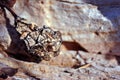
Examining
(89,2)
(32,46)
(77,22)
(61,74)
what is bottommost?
(61,74)

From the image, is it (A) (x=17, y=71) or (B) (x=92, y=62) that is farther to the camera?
(B) (x=92, y=62)

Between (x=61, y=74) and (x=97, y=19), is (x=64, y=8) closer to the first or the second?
(x=97, y=19)

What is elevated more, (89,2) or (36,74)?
(89,2)

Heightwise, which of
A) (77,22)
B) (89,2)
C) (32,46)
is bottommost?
(32,46)

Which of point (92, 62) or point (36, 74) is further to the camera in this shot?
point (92, 62)

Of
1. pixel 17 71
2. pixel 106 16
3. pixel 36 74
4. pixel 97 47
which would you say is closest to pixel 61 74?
pixel 36 74

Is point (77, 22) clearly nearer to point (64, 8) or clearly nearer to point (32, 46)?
point (64, 8)

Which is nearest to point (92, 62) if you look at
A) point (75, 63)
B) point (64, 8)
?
point (75, 63)

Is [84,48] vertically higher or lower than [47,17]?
lower
